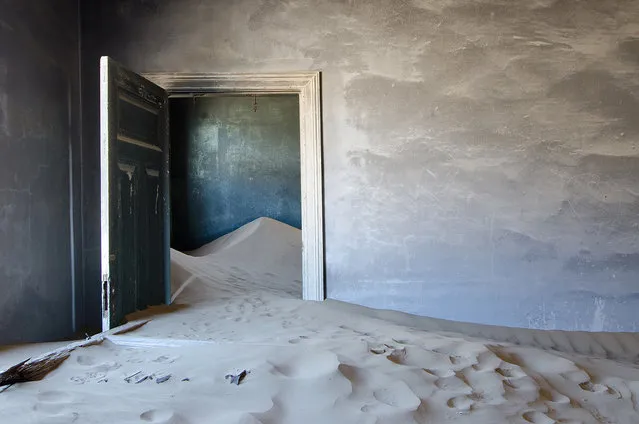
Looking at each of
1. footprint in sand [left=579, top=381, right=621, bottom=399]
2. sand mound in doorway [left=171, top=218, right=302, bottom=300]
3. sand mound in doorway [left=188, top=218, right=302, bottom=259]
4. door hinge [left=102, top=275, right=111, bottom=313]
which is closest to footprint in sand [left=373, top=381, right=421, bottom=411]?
footprint in sand [left=579, top=381, right=621, bottom=399]

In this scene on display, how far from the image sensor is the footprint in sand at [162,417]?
1870 mm

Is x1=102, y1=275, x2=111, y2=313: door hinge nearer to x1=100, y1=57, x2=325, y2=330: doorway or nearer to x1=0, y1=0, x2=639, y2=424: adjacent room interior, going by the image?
x1=100, y1=57, x2=325, y2=330: doorway

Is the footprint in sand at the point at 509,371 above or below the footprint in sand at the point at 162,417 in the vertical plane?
below

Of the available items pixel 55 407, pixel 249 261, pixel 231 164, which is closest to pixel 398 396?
pixel 55 407

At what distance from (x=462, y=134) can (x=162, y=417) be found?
9.95ft

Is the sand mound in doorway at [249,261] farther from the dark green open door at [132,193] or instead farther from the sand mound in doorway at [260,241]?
the dark green open door at [132,193]

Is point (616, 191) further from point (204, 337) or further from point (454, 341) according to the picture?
point (204, 337)

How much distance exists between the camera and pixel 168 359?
2.68 metres

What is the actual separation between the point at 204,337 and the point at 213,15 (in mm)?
2537

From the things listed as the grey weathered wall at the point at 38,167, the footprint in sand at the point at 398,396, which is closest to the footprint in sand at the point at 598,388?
the footprint in sand at the point at 398,396

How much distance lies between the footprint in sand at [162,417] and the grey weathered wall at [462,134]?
7.38 ft

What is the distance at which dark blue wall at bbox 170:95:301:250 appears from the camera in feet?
25.8

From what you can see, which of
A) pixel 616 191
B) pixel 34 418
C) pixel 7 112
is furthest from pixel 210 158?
pixel 34 418

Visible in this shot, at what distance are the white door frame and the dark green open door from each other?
34 centimetres
